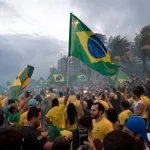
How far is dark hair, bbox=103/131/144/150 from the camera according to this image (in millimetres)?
2001

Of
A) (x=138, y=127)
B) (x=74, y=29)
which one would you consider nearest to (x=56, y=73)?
(x=74, y=29)

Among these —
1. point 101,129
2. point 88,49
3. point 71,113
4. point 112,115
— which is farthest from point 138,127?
point 88,49

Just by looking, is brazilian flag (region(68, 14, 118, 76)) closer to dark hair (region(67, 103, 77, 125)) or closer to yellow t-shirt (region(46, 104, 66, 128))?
dark hair (region(67, 103, 77, 125))

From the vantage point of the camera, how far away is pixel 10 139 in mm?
2236

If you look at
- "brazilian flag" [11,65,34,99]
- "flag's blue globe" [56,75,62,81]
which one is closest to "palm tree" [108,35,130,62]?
"flag's blue globe" [56,75,62,81]

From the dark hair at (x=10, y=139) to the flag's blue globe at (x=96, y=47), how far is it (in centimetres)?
563

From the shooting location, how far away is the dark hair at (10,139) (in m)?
2.20

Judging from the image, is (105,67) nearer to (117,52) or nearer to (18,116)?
(18,116)

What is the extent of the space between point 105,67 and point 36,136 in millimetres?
4200

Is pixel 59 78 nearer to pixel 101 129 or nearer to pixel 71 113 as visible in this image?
pixel 71 113

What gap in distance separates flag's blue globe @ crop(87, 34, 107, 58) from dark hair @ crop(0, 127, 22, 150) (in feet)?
18.5

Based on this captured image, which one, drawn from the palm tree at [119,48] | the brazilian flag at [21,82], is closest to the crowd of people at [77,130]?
the brazilian flag at [21,82]

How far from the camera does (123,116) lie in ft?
21.5

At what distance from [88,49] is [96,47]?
0.26m
